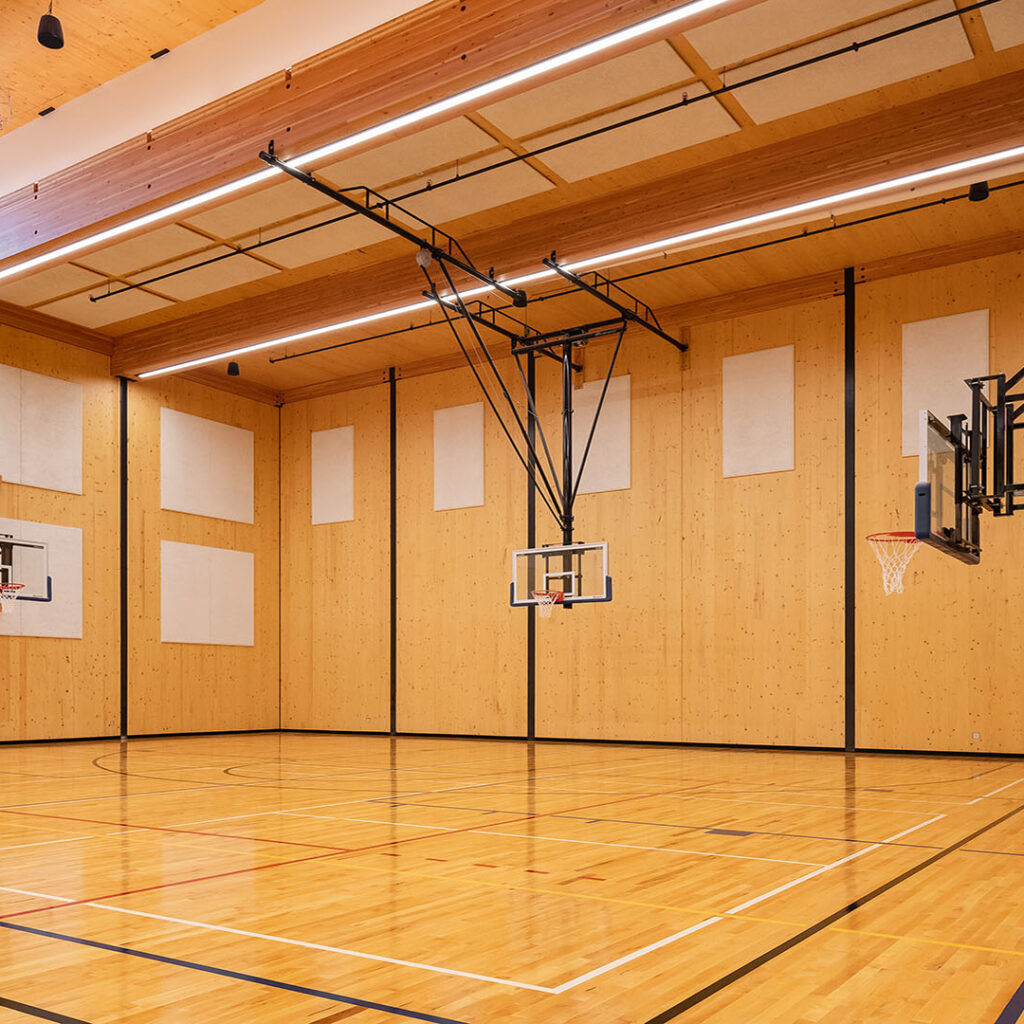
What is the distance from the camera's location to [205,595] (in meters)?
19.9

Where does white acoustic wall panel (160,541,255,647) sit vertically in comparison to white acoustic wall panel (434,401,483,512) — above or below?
below

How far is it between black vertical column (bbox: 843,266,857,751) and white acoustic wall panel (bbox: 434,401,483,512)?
6.61 m

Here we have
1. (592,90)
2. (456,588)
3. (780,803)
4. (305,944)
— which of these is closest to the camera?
(305,944)

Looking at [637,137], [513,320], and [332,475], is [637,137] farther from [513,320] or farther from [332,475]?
[332,475]

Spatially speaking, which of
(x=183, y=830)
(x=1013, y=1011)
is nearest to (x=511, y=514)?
(x=183, y=830)

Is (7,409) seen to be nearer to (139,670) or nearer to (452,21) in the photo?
(139,670)

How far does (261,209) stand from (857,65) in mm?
7355

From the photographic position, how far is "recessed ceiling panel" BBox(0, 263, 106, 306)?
615 inches

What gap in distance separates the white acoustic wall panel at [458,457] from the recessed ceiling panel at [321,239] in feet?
16.1

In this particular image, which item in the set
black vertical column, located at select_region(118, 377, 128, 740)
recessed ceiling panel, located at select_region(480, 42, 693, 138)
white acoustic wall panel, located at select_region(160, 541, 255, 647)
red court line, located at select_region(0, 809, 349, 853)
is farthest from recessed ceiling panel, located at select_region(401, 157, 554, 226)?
white acoustic wall panel, located at select_region(160, 541, 255, 647)

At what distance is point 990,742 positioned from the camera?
14.0 meters

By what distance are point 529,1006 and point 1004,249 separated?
1403cm

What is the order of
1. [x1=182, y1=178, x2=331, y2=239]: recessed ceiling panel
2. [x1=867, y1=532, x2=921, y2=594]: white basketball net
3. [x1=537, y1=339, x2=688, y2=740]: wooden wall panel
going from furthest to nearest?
[x1=537, y1=339, x2=688, y2=740]: wooden wall panel → [x1=867, y1=532, x2=921, y2=594]: white basketball net → [x1=182, y1=178, x2=331, y2=239]: recessed ceiling panel

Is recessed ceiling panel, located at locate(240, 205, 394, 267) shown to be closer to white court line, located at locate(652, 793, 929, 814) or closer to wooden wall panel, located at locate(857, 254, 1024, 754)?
wooden wall panel, located at locate(857, 254, 1024, 754)
